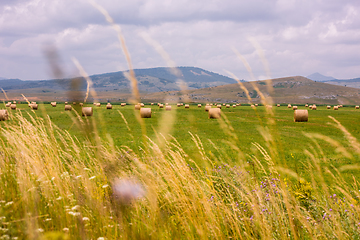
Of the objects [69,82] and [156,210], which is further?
[156,210]

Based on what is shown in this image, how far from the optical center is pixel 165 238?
8.36ft

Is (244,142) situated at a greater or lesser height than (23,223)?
lesser

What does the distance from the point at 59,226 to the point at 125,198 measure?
2.38 feet

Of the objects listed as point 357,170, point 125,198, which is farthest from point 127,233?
point 357,170

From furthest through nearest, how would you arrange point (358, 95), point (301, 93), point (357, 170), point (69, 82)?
point (301, 93)
point (358, 95)
point (357, 170)
point (69, 82)

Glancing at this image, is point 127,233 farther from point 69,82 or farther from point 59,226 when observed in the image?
point 69,82

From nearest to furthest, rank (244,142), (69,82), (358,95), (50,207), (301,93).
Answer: (69,82)
(50,207)
(244,142)
(358,95)
(301,93)

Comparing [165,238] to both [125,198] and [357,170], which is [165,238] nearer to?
[125,198]

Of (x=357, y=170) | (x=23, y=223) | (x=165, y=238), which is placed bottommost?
(x=357, y=170)

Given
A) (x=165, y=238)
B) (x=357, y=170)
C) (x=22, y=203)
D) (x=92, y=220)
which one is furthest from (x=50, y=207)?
(x=357, y=170)

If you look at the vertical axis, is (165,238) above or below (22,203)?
below

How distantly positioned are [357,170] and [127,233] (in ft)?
39.5

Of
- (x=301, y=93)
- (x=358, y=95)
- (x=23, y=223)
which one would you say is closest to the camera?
(x=23, y=223)

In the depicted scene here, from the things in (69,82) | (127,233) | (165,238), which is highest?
(69,82)
